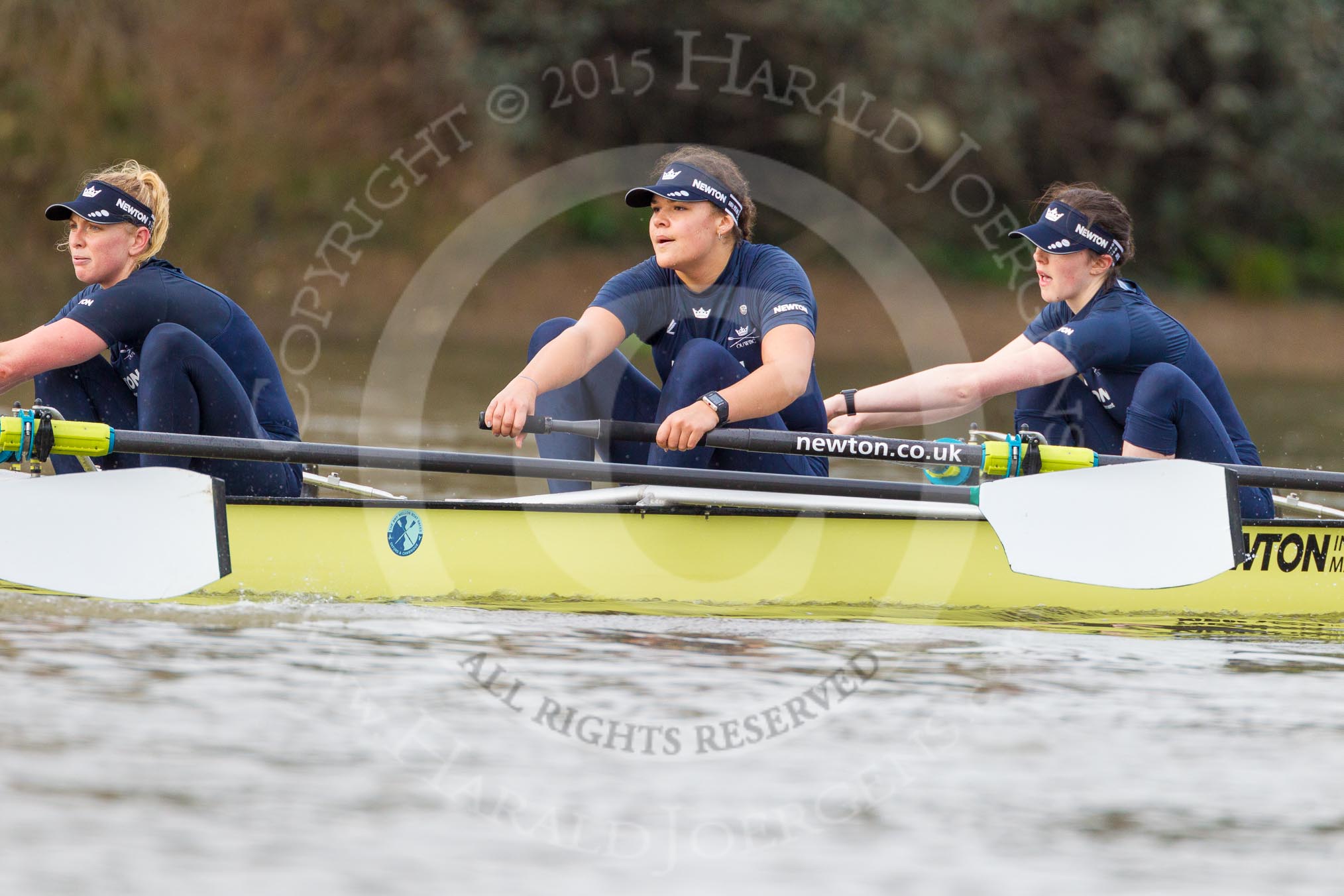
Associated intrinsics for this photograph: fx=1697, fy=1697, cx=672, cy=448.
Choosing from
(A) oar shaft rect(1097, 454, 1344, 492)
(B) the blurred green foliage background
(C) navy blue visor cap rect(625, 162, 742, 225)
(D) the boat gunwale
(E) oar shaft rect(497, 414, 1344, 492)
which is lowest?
(D) the boat gunwale

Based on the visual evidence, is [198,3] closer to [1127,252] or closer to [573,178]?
[573,178]

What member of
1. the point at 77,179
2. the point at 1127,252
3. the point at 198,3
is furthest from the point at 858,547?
the point at 198,3

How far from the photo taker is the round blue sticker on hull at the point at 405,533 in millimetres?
5828

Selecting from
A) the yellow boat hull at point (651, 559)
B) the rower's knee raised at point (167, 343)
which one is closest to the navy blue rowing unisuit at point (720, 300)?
the yellow boat hull at point (651, 559)

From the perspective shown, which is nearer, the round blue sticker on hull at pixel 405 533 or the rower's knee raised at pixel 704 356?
the round blue sticker on hull at pixel 405 533

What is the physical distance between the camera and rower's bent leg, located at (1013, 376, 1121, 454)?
21.8 ft

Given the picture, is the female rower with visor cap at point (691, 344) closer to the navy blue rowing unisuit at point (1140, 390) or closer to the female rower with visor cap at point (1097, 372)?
the female rower with visor cap at point (1097, 372)

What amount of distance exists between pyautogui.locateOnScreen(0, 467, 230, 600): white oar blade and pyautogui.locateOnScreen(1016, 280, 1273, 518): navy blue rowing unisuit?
3.15m

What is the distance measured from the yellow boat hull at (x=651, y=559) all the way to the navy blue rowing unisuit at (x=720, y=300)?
0.63m

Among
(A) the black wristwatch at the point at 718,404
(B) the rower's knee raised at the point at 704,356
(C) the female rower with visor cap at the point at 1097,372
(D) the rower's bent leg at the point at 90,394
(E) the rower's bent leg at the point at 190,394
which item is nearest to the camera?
(E) the rower's bent leg at the point at 190,394

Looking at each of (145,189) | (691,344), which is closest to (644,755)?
(691,344)

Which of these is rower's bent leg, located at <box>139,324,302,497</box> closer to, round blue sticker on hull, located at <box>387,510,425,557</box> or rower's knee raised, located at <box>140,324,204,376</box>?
rower's knee raised, located at <box>140,324,204,376</box>

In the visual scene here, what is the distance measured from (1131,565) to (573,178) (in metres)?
16.7

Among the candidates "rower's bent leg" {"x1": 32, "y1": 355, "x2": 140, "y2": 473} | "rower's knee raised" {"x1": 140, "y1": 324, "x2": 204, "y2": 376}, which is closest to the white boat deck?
"rower's knee raised" {"x1": 140, "y1": 324, "x2": 204, "y2": 376}
